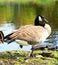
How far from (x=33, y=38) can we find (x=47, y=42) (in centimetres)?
358

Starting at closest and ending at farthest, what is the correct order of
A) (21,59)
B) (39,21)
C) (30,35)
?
(21,59) < (30,35) < (39,21)

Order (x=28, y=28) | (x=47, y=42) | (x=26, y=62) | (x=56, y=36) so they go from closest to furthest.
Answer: (x=26, y=62), (x=28, y=28), (x=47, y=42), (x=56, y=36)

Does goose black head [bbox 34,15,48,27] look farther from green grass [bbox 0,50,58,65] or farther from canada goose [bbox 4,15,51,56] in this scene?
green grass [bbox 0,50,58,65]

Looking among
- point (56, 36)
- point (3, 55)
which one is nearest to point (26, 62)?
point (3, 55)

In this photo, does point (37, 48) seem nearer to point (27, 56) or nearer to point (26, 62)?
point (27, 56)

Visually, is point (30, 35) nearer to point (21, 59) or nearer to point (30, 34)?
point (30, 34)

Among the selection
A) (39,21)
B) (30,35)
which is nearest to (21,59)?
(30,35)

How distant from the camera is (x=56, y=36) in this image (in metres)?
16.2

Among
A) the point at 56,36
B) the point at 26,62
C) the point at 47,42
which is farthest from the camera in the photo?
the point at 56,36

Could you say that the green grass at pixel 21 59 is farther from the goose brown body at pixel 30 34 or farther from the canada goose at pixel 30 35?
the goose brown body at pixel 30 34

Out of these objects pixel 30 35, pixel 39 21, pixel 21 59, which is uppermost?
pixel 39 21

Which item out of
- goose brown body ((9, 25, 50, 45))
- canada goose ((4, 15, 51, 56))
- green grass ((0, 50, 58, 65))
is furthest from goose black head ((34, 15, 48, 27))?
green grass ((0, 50, 58, 65))

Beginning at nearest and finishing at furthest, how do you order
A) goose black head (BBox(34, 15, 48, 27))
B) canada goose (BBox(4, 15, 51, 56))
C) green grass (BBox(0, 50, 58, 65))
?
green grass (BBox(0, 50, 58, 65)) → canada goose (BBox(4, 15, 51, 56)) → goose black head (BBox(34, 15, 48, 27))

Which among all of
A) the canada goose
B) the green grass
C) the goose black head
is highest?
the goose black head
